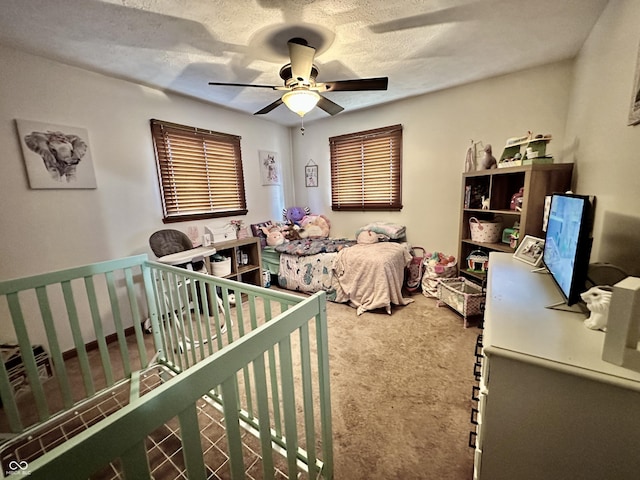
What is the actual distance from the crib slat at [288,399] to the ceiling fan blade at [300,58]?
163cm

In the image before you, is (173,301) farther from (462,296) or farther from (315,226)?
(315,226)

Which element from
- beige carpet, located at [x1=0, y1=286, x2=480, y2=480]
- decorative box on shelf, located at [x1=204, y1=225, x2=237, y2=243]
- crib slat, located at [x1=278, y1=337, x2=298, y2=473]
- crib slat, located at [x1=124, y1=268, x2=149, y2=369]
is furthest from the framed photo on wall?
crib slat, located at [x1=278, y1=337, x2=298, y2=473]

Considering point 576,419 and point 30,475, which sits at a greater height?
point 30,475

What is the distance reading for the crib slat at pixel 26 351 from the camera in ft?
3.96

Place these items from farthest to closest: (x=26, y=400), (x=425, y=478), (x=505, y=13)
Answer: (x=26, y=400)
(x=505, y=13)
(x=425, y=478)

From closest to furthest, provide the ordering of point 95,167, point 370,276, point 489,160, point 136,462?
1. point 136,462
2. point 95,167
3. point 489,160
4. point 370,276

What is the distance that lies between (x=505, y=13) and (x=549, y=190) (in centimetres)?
127

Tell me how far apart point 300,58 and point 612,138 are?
1808mm

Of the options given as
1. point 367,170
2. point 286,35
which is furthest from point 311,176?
point 286,35

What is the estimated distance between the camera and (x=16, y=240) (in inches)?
72.9

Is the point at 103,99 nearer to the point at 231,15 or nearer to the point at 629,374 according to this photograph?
the point at 231,15

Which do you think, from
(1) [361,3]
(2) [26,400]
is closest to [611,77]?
(1) [361,3]

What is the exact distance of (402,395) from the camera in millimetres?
1617

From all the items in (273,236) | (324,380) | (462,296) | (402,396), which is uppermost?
(273,236)
